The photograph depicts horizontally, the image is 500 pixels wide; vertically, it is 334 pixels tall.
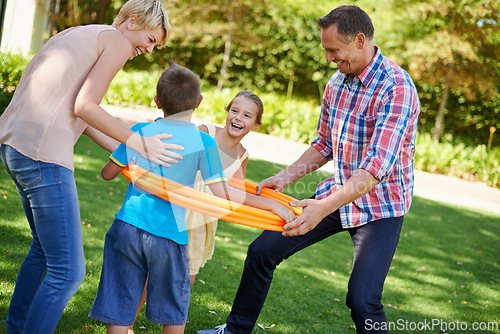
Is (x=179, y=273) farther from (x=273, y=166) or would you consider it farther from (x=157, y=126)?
(x=273, y=166)

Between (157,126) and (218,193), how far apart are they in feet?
1.51

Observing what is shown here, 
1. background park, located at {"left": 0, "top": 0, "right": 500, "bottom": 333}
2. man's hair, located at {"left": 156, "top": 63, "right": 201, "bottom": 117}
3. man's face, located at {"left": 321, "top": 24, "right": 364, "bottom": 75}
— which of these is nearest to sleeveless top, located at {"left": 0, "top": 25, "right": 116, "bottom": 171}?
man's hair, located at {"left": 156, "top": 63, "right": 201, "bottom": 117}

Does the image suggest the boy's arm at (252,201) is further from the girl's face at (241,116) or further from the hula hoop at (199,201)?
the girl's face at (241,116)

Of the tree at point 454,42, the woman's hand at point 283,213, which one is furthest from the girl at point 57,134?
the tree at point 454,42

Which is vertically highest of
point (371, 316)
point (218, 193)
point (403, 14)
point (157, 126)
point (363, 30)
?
point (403, 14)

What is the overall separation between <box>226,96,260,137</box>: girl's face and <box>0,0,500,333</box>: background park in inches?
56.2

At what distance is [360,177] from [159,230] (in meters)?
1.16

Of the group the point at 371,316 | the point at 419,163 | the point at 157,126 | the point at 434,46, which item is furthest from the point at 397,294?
the point at 434,46

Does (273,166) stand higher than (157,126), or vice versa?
(157,126)

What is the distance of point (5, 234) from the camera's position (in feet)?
14.3

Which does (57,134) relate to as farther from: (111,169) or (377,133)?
(377,133)

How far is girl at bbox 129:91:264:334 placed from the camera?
10.8 ft

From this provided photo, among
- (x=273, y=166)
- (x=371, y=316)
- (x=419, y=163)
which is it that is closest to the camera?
(x=371, y=316)

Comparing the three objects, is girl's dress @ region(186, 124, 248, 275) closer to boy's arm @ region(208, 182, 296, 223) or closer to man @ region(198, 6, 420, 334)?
man @ region(198, 6, 420, 334)
